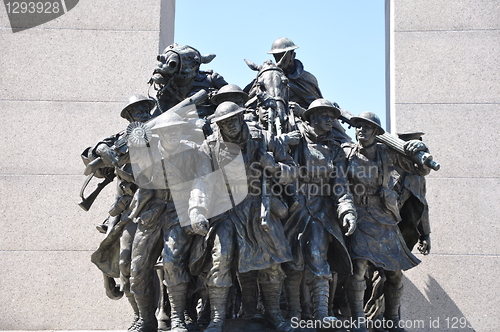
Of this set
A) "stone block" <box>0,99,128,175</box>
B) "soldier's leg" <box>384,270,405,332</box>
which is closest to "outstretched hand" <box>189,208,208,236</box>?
"soldier's leg" <box>384,270,405,332</box>

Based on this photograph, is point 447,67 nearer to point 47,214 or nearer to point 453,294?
point 453,294

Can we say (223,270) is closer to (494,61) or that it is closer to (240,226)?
(240,226)

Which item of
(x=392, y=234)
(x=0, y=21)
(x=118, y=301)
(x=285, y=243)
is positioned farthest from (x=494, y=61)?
(x=0, y=21)

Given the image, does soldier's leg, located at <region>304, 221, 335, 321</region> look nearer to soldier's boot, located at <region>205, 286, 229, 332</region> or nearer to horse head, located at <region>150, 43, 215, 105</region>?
soldier's boot, located at <region>205, 286, 229, 332</region>

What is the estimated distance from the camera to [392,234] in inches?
322

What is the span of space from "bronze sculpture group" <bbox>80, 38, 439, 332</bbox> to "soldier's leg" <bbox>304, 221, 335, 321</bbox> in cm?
1

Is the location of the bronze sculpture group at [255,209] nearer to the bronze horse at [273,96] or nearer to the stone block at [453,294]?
the bronze horse at [273,96]

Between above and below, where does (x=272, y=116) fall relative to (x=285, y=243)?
above

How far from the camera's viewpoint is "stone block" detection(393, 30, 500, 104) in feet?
34.7

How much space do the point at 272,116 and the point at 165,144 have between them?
1295mm

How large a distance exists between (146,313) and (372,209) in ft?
8.23

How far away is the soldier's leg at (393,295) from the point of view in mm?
8406

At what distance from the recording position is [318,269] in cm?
760

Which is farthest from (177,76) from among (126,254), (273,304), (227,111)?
(273,304)
